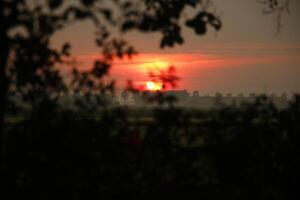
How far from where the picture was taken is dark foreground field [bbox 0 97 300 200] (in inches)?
252

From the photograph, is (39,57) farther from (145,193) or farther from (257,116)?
(257,116)

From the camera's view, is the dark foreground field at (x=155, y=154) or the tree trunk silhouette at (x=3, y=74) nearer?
the tree trunk silhouette at (x=3, y=74)

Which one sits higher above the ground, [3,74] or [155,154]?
[3,74]

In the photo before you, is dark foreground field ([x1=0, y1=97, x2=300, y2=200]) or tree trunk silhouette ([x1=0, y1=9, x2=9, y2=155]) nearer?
tree trunk silhouette ([x1=0, y1=9, x2=9, y2=155])

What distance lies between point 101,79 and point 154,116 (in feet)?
2.55

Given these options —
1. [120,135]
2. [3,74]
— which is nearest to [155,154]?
[120,135]

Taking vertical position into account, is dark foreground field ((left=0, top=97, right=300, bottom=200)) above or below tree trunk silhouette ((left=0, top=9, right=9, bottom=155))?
below

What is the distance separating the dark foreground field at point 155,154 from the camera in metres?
6.41

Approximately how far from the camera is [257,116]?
741cm

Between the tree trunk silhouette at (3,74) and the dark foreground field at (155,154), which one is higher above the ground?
the tree trunk silhouette at (3,74)

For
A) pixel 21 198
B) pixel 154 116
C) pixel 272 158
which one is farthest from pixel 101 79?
pixel 272 158

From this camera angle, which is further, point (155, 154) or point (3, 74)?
point (155, 154)

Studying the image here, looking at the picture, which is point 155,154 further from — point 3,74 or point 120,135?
point 3,74

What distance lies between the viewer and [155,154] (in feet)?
22.6
